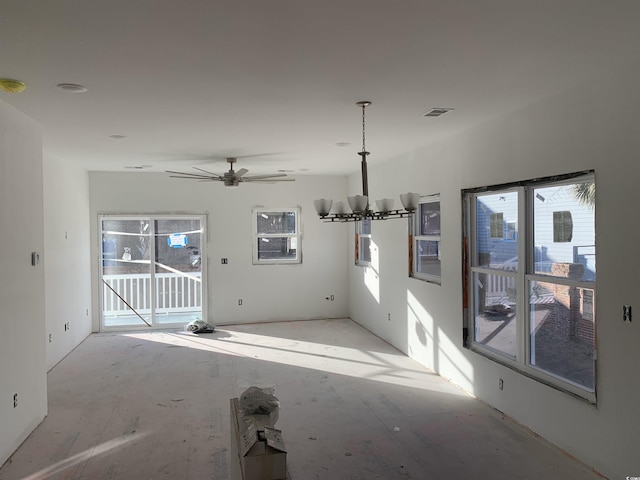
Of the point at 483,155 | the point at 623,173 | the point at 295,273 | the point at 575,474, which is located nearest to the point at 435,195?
the point at 483,155

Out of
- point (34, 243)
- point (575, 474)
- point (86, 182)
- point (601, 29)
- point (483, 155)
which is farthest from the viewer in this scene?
point (86, 182)

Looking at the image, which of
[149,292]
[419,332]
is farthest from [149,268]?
[419,332]

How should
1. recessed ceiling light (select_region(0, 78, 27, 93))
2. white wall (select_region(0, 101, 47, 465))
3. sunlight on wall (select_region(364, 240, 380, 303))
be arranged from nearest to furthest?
recessed ceiling light (select_region(0, 78, 27, 93)), white wall (select_region(0, 101, 47, 465)), sunlight on wall (select_region(364, 240, 380, 303))

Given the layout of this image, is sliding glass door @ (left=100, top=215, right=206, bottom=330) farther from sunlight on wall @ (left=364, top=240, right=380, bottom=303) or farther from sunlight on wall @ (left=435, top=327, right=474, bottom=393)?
sunlight on wall @ (left=435, top=327, right=474, bottom=393)

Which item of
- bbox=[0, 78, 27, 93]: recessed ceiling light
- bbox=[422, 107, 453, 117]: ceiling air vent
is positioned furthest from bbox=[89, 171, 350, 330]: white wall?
bbox=[0, 78, 27, 93]: recessed ceiling light

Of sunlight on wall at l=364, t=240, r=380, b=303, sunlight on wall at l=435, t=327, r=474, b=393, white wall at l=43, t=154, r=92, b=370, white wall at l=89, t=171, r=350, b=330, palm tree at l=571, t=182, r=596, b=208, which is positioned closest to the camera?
palm tree at l=571, t=182, r=596, b=208

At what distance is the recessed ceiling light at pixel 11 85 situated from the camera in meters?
3.03

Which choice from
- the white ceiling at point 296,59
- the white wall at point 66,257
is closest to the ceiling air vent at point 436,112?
the white ceiling at point 296,59

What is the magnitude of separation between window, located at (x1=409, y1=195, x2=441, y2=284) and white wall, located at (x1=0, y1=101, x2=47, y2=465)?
4000 mm

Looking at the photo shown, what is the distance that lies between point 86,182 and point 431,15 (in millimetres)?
6793

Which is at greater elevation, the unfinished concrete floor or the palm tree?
the palm tree

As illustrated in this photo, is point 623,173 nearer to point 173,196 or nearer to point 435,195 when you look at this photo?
point 435,195

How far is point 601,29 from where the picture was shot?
234 cm

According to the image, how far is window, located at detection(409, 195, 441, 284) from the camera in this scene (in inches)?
218
